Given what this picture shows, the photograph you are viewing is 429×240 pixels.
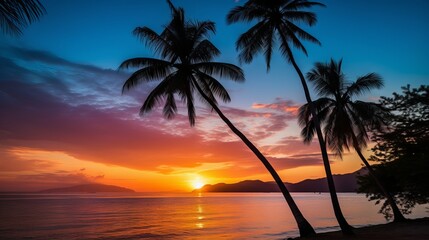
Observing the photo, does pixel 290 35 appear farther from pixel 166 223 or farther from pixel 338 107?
pixel 166 223

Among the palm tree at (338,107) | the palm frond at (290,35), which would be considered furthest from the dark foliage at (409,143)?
the palm frond at (290,35)

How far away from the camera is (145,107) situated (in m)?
18.4

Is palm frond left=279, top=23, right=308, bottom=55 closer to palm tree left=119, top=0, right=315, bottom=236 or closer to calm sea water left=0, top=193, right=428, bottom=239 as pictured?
palm tree left=119, top=0, right=315, bottom=236

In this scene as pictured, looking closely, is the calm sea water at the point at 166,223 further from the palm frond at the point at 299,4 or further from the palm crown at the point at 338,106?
the palm frond at the point at 299,4

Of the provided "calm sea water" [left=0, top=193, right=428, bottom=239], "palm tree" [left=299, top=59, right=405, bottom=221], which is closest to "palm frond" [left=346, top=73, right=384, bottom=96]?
"palm tree" [left=299, top=59, right=405, bottom=221]

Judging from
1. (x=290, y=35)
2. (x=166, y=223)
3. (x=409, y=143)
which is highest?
(x=290, y=35)

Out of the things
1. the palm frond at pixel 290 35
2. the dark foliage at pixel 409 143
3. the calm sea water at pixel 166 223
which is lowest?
the calm sea water at pixel 166 223

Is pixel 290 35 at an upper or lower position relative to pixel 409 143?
upper

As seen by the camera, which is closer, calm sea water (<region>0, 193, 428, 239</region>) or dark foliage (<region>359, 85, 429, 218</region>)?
dark foliage (<region>359, 85, 429, 218</region>)

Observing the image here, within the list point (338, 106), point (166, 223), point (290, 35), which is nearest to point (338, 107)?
point (338, 106)

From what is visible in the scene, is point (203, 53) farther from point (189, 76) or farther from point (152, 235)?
point (152, 235)

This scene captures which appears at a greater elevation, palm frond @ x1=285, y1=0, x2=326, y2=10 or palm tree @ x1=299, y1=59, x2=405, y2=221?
palm frond @ x1=285, y1=0, x2=326, y2=10

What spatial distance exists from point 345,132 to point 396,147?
3.35 metres

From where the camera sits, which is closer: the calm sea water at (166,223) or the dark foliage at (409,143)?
the dark foliage at (409,143)
